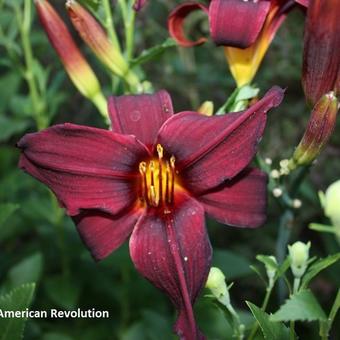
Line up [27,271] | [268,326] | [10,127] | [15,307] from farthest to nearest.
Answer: [10,127] → [27,271] → [15,307] → [268,326]

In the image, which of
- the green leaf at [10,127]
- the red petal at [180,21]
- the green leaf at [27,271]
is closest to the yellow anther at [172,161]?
the red petal at [180,21]

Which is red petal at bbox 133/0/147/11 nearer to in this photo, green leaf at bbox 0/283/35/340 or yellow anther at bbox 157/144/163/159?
yellow anther at bbox 157/144/163/159

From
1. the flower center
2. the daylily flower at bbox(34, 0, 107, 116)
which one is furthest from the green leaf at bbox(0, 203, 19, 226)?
the flower center

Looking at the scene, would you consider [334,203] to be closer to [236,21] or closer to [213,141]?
[213,141]

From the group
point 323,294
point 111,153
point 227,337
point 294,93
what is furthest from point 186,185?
point 294,93

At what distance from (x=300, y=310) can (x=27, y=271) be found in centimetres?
124

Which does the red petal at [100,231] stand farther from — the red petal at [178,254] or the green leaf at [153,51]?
the green leaf at [153,51]

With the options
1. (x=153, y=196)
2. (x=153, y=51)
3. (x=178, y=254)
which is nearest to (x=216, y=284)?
(x=178, y=254)

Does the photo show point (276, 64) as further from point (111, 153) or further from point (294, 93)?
point (111, 153)

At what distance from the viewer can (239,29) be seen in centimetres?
127

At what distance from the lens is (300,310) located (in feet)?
2.97

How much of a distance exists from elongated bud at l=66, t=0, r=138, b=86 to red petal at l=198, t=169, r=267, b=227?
1.32ft

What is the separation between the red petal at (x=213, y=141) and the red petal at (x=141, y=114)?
0.17 feet

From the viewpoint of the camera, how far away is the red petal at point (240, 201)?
123 cm
